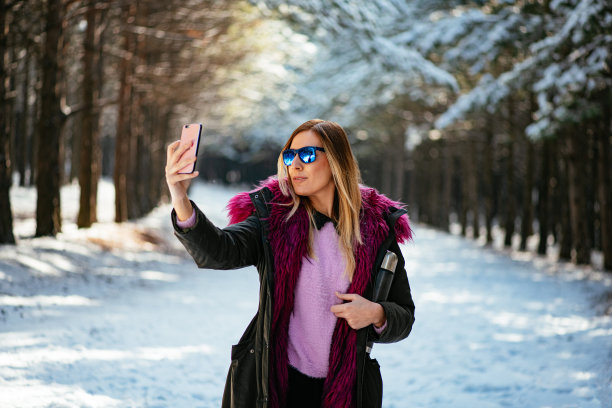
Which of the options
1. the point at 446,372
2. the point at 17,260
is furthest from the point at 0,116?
the point at 446,372

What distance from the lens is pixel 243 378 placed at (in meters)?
2.41

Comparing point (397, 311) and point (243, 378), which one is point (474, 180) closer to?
point (397, 311)

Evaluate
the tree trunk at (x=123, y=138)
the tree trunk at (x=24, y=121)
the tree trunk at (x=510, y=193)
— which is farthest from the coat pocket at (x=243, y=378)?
the tree trunk at (x=24, y=121)

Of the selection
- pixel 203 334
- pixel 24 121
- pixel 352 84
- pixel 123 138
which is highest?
pixel 352 84

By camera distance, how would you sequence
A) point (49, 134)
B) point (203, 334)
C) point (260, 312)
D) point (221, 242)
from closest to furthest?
point (221, 242), point (260, 312), point (203, 334), point (49, 134)

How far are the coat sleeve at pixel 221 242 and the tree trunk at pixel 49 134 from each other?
11212 mm

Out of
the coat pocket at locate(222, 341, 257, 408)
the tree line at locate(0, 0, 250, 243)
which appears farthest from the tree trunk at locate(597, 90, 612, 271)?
the coat pocket at locate(222, 341, 257, 408)

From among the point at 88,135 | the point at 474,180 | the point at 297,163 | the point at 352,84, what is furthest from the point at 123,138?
the point at 297,163

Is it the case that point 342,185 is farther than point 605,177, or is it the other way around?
point 605,177

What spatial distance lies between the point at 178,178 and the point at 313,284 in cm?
68

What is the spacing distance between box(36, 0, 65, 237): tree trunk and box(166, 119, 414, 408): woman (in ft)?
36.6

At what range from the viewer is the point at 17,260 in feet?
32.0

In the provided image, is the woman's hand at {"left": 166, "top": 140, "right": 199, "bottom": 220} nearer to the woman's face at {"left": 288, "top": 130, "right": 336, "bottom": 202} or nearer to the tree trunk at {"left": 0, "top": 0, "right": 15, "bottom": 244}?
the woman's face at {"left": 288, "top": 130, "right": 336, "bottom": 202}

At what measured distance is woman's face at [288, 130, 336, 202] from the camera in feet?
8.21
